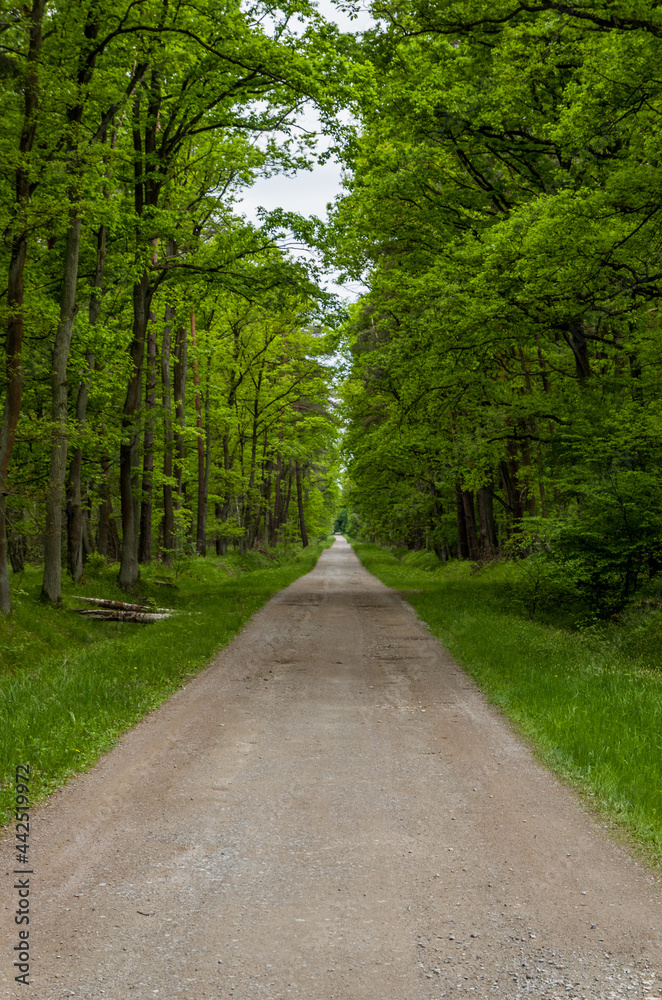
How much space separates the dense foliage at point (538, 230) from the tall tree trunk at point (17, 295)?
6214 millimetres

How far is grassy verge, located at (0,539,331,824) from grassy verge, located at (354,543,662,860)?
4.21 m

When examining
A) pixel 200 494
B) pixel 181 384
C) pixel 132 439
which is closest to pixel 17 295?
pixel 132 439

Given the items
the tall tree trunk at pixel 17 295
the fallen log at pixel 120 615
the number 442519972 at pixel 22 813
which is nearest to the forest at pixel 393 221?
the tall tree trunk at pixel 17 295

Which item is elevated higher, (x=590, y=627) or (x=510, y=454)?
(x=510, y=454)

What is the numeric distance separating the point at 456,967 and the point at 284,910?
3.18 feet

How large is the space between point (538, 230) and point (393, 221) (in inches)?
284

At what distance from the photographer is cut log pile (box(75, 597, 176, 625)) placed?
14172 millimetres

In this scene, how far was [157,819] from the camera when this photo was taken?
16.3 ft

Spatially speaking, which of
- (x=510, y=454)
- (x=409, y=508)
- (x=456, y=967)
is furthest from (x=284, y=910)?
(x=409, y=508)

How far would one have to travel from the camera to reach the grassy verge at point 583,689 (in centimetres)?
545

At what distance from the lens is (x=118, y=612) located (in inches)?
575

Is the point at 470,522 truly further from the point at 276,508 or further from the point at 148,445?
the point at 276,508

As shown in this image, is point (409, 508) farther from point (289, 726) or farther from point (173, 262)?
point (289, 726)

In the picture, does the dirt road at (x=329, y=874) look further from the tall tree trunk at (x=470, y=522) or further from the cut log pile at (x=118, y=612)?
the tall tree trunk at (x=470, y=522)
